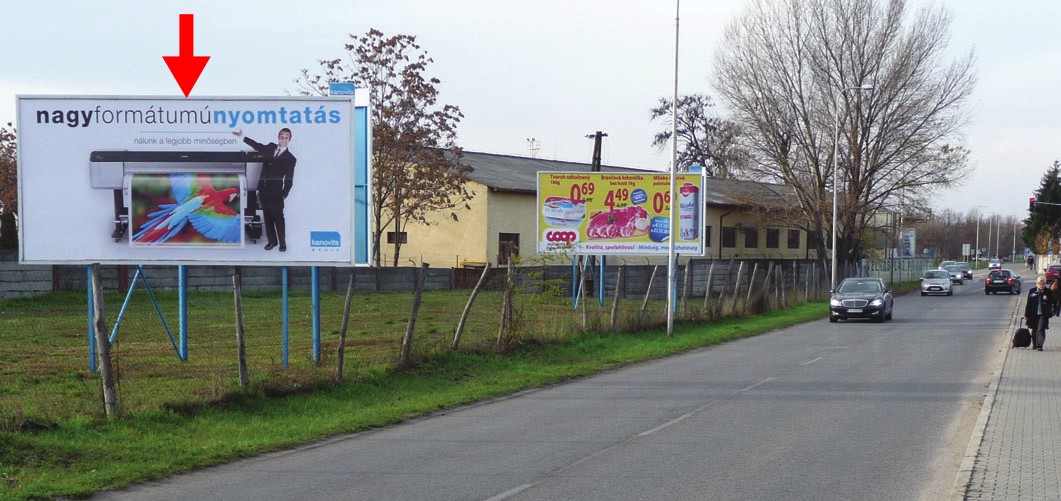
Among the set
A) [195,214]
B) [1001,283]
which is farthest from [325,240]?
[1001,283]

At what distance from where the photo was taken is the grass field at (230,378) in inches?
385

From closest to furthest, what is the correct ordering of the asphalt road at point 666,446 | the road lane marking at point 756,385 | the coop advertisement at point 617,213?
the asphalt road at point 666,446 < the road lane marking at point 756,385 < the coop advertisement at point 617,213

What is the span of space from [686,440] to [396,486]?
3.68 m

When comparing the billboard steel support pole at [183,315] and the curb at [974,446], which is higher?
the billboard steel support pole at [183,315]

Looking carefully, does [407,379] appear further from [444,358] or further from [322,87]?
[322,87]

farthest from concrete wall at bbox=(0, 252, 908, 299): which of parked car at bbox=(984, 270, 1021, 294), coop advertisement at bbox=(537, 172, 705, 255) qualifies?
parked car at bbox=(984, 270, 1021, 294)

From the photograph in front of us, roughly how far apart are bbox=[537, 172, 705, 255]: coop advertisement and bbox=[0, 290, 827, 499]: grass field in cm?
415

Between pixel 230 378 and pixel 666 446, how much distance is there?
644 centimetres

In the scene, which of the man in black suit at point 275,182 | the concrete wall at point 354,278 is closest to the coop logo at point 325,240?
the man in black suit at point 275,182

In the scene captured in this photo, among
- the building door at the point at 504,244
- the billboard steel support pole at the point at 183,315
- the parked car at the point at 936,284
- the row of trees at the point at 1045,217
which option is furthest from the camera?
the row of trees at the point at 1045,217

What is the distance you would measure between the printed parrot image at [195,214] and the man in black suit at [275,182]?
391mm

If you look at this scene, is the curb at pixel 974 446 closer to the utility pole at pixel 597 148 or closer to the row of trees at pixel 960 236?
the utility pole at pixel 597 148

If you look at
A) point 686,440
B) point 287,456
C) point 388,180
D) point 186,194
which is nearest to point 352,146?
point 186,194

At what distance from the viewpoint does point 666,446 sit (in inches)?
417
